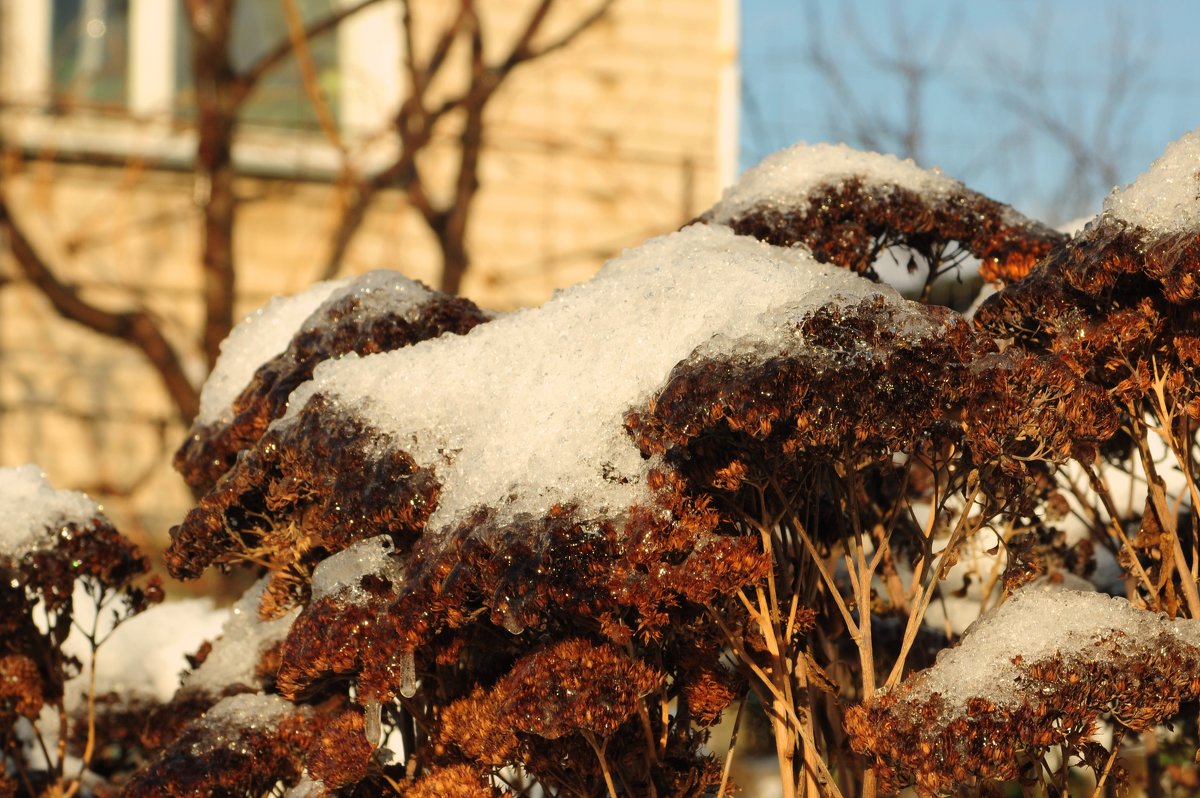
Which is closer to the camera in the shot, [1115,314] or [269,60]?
[1115,314]

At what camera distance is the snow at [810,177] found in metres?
3.22

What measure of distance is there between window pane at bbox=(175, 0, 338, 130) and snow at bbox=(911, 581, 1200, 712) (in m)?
7.79

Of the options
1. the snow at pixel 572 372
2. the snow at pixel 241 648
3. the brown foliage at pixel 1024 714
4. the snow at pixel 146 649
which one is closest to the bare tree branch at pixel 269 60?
the snow at pixel 146 649

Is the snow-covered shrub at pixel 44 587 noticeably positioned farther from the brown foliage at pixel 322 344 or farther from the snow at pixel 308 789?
the snow at pixel 308 789

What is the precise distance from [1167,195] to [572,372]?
1195 mm

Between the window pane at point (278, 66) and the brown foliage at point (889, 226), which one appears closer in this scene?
the brown foliage at point (889, 226)

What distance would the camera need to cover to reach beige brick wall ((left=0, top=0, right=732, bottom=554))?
29.8ft

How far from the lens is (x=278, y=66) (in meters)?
9.44

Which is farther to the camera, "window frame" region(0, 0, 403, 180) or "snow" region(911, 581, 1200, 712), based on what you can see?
"window frame" region(0, 0, 403, 180)

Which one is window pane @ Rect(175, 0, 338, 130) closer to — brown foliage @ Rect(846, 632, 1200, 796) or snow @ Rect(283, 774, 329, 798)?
snow @ Rect(283, 774, 329, 798)

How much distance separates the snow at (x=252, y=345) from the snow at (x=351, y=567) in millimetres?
864

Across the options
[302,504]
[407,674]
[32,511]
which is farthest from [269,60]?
[407,674]

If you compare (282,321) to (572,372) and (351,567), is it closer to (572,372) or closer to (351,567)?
(351,567)

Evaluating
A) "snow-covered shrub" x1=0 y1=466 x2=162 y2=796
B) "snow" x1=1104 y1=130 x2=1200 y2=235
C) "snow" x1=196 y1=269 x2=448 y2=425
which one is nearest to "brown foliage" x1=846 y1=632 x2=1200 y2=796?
"snow" x1=1104 y1=130 x2=1200 y2=235
